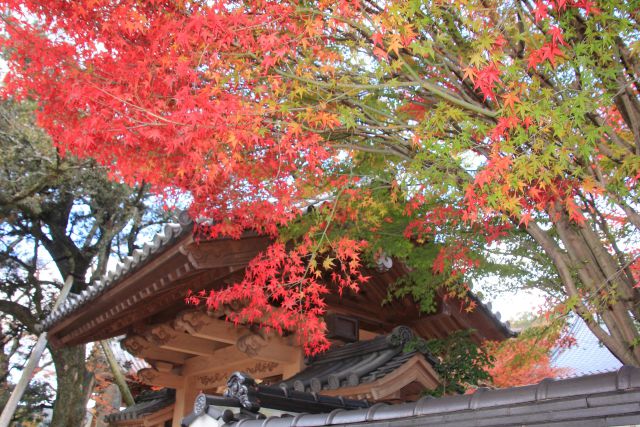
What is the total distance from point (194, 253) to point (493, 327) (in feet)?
16.9

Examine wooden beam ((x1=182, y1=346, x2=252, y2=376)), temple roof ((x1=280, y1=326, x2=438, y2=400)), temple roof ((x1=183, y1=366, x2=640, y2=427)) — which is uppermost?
wooden beam ((x1=182, y1=346, x2=252, y2=376))

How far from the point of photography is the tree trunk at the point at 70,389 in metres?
14.2

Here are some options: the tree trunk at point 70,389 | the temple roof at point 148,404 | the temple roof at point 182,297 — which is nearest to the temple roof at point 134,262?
the temple roof at point 182,297

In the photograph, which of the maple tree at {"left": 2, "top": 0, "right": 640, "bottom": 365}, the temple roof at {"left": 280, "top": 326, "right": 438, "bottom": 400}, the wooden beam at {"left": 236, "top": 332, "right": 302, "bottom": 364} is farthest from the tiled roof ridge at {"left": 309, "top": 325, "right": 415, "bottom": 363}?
the maple tree at {"left": 2, "top": 0, "right": 640, "bottom": 365}

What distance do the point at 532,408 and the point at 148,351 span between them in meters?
7.09

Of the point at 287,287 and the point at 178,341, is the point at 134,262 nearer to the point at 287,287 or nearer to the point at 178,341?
the point at 287,287

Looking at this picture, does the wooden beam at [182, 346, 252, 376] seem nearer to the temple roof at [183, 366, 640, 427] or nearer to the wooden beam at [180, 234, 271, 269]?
the wooden beam at [180, 234, 271, 269]

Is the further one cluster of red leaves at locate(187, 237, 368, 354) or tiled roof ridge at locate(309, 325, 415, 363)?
tiled roof ridge at locate(309, 325, 415, 363)

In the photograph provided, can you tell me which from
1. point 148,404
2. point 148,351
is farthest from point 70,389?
point 148,351

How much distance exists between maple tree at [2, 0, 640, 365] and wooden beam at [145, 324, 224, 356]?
1779mm

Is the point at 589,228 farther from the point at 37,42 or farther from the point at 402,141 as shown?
the point at 37,42

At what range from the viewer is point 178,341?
8.17 meters

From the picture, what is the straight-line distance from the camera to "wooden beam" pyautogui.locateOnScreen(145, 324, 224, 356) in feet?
26.1

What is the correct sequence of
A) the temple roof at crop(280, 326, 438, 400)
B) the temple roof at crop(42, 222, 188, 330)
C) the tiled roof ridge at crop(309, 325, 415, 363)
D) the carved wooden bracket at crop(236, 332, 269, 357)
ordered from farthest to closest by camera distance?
the carved wooden bracket at crop(236, 332, 269, 357) < the tiled roof ridge at crop(309, 325, 415, 363) < the temple roof at crop(280, 326, 438, 400) < the temple roof at crop(42, 222, 188, 330)
